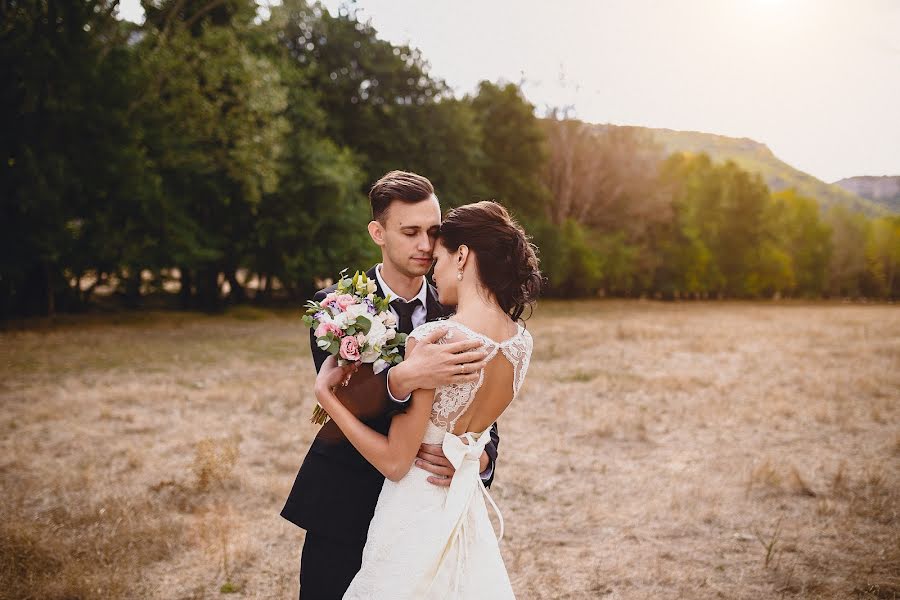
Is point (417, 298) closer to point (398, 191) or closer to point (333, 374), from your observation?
Result: point (398, 191)

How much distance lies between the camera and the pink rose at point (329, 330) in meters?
2.43

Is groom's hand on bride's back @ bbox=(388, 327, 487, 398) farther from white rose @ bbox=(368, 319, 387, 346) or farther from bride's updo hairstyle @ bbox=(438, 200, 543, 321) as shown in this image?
bride's updo hairstyle @ bbox=(438, 200, 543, 321)

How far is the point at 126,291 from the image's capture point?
2405cm

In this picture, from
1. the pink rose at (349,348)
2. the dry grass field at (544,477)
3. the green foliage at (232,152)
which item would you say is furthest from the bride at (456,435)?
the green foliage at (232,152)

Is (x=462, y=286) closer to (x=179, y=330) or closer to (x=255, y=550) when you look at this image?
(x=255, y=550)

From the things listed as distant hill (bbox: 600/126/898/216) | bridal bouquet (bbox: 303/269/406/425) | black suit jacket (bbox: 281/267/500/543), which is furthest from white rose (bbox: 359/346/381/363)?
distant hill (bbox: 600/126/898/216)

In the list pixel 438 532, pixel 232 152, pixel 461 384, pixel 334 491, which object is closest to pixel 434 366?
pixel 461 384

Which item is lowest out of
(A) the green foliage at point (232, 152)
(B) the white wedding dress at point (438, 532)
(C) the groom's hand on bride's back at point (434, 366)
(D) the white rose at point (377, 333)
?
(B) the white wedding dress at point (438, 532)

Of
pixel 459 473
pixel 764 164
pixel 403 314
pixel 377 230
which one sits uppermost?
pixel 764 164

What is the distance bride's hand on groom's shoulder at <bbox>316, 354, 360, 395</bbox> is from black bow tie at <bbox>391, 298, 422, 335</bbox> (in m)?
0.46

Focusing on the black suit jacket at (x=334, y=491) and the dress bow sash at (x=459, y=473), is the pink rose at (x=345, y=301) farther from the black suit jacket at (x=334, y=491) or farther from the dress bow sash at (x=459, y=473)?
the dress bow sash at (x=459, y=473)

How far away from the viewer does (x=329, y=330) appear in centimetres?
243

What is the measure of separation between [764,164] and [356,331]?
159080 millimetres

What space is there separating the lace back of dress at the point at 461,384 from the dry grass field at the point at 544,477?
277cm
